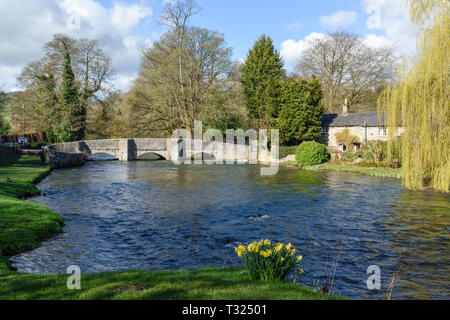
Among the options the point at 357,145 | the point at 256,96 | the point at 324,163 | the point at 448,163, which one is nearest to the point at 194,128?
the point at 256,96

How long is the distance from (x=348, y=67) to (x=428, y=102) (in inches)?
1549

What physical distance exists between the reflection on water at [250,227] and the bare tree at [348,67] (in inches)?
1181

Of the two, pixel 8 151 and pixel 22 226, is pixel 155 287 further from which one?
pixel 8 151

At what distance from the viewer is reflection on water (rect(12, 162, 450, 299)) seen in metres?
9.09

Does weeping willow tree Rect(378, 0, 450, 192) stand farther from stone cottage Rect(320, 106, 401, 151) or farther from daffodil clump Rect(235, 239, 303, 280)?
stone cottage Rect(320, 106, 401, 151)

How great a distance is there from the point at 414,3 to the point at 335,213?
29.9 ft

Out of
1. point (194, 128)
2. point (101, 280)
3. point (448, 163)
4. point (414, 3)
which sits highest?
point (414, 3)

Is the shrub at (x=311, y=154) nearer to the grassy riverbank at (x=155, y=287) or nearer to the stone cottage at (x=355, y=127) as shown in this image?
the stone cottage at (x=355, y=127)

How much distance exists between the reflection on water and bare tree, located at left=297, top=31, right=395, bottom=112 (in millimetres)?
29999

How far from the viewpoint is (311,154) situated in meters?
34.3

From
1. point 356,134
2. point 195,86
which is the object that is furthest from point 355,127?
point 195,86

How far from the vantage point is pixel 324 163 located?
1371 inches

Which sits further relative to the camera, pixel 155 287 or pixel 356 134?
pixel 356 134
